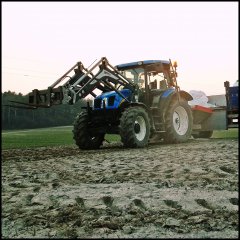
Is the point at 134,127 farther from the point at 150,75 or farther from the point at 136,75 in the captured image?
the point at 150,75

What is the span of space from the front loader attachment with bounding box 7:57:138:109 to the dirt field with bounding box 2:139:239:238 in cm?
385

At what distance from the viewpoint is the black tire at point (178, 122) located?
12641mm

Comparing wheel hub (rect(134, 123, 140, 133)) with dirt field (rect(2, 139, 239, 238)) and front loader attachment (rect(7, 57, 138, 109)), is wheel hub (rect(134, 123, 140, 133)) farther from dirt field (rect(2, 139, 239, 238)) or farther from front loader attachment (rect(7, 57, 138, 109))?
dirt field (rect(2, 139, 239, 238))

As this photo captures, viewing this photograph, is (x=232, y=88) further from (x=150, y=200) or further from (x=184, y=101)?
(x=150, y=200)

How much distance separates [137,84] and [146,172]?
6.52 meters

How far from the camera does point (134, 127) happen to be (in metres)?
11.4

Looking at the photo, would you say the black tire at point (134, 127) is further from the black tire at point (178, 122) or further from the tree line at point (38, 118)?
the tree line at point (38, 118)

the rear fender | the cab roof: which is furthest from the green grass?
the rear fender

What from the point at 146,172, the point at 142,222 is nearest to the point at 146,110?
the point at 146,172

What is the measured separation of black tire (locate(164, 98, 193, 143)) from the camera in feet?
41.5

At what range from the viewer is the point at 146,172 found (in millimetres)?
6355

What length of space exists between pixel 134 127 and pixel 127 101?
2.91ft

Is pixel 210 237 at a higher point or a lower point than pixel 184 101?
lower

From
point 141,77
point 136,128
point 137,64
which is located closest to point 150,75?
point 141,77
